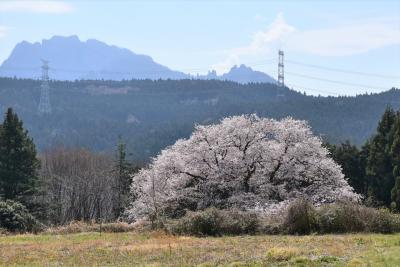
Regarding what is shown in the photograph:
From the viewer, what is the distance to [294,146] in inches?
1220

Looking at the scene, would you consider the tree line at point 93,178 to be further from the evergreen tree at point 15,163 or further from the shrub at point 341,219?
the shrub at point 341,219

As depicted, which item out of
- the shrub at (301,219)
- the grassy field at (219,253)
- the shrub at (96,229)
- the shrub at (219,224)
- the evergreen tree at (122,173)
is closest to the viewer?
the grassy field at (219,253)

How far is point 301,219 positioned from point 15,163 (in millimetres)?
29748

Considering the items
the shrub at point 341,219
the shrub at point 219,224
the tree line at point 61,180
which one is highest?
the shrub at point 341,219

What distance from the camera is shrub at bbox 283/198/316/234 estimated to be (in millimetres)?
21812

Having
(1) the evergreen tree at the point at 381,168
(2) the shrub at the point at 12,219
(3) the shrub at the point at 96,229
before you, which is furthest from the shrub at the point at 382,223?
(1) the evergreen tree at the point at 381,168

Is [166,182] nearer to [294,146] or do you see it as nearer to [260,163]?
[260,163]

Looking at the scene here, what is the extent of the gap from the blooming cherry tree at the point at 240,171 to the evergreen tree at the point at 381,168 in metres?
17.0

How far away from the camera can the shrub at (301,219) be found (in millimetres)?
21812

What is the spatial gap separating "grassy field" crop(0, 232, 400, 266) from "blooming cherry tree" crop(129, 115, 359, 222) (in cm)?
1018

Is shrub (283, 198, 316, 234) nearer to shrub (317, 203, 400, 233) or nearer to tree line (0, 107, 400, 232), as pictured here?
shrub (317, 203, 400, 233)

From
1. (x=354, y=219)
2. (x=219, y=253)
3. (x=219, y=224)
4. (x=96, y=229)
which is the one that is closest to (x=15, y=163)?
(x=96, y=229)

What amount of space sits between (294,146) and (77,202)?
42491 millimetres

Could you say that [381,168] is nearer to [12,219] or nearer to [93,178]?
[12,219]
